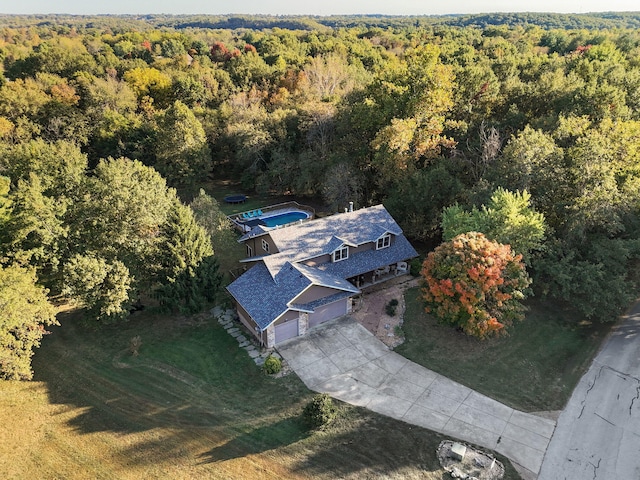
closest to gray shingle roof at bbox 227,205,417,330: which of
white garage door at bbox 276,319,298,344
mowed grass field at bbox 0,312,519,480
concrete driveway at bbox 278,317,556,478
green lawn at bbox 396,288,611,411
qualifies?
white garage door at bbox 276,319,298,344

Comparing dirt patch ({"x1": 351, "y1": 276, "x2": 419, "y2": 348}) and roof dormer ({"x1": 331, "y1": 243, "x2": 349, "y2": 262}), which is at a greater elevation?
roof dormer ({"x1": 331, "y1": 243, "x2": 349, "y2": 262})

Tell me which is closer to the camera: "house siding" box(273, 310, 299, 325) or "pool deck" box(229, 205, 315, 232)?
"house siding" box(273, 310, 299, 325)

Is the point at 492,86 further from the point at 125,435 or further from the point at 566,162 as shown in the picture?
the point at 125,435

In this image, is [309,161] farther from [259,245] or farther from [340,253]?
[340,253]

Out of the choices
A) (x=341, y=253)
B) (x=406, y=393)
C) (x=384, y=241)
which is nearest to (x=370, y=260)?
(x=384, y=241)

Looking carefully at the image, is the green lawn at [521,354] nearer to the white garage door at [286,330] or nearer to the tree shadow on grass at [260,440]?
the white garage door at [286,330]

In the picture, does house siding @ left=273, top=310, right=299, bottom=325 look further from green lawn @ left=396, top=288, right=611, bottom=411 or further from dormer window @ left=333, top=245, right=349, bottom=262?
green lawn @ left=396, top=288, right=611, bottom=411

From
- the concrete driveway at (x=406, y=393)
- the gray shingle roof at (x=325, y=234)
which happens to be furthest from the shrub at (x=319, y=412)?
the gray shingle roof at (x=325, y=234)
